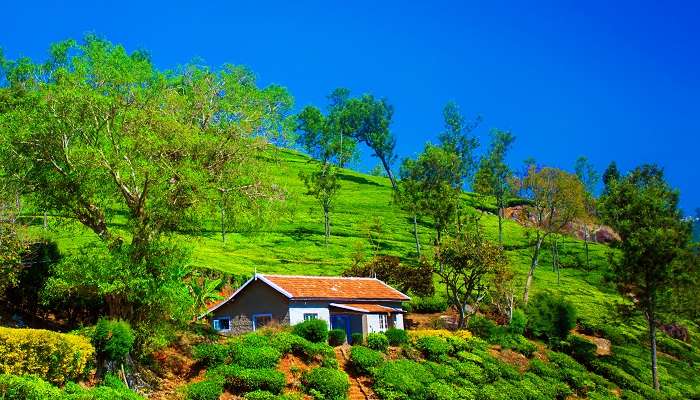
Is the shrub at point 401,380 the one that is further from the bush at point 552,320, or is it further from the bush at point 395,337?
the bush at point 552,320

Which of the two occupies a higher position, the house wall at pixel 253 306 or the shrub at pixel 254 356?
the house wall at pixel 253 306

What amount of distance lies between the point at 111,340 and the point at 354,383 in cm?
1122

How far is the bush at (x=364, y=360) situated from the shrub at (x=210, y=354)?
6.32 meters

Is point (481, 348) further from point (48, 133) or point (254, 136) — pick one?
point (48, 133)

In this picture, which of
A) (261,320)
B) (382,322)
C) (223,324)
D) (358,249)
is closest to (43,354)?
(261,320)

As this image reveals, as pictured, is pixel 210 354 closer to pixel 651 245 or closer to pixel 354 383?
pixel 354 383

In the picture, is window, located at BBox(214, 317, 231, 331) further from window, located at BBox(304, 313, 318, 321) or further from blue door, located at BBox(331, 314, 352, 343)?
blue door, located at BBox(331, 314, 352, 343)

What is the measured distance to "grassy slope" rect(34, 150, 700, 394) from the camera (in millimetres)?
49062

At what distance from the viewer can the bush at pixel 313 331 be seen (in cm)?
3397

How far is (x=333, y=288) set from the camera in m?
42.2

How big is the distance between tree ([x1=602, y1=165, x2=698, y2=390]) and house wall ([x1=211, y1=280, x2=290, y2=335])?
2054 cm

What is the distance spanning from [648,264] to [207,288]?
2607 cm

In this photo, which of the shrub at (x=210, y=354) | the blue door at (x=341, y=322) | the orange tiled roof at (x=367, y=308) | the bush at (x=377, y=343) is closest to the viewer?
the shrub at (x=210, y=354)

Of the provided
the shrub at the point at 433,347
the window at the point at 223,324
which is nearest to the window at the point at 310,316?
the window at the point at 223,324
